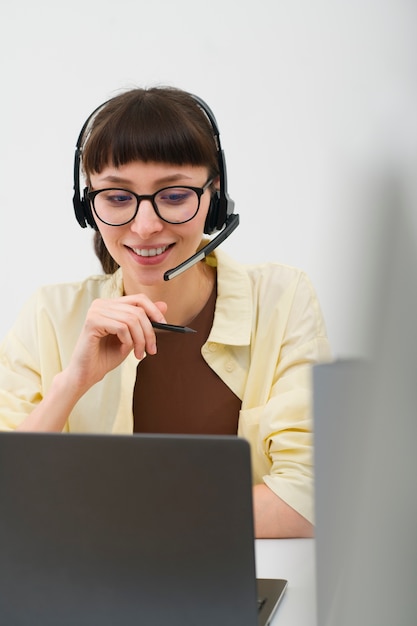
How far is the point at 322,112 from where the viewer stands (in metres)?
2.91

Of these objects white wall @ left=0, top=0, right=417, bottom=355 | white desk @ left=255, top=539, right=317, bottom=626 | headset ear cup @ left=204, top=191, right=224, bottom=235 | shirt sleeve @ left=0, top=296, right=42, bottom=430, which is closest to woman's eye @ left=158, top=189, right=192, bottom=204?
headset ear cup @ left=204, top=191, right=224, bottom=235

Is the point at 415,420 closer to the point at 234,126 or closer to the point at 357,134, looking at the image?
the point at 357,134

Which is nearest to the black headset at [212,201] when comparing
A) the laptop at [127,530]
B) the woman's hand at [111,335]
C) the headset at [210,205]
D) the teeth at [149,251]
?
the headset at [210,205]

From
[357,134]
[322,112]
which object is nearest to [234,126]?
[322,112]

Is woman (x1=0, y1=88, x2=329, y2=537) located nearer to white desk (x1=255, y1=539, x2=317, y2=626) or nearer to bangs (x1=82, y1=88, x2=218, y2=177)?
bangs (x1=82, y1=88, x2=218, y2=177)

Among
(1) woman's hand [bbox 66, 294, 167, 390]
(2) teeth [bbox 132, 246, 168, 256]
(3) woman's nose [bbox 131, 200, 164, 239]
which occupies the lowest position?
(1) woman's hand [bbox 66, 294, 167, 390]

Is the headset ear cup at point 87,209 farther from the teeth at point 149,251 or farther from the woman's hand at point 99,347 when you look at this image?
the woman's hand at point 99,347

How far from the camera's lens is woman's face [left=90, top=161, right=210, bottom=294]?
1669 mm

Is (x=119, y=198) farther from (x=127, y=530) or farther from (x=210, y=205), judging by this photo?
(x=127, y=530)

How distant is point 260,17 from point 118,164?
5.02ft

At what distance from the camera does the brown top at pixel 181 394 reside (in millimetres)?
1788

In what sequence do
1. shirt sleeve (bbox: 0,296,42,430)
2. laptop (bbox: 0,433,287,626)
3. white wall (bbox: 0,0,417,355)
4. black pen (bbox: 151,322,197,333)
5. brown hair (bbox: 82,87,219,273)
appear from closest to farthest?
laptop (bbox: 0,433,287,626) < black pen (bbox: 151,322,197,333) < brown hair (bbox: 82,87,219,273) < shirt sleeve (bbox: 0,296,42,430) < white wall (bbox: 0,0,417,355)

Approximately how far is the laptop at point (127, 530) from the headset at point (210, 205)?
0.91m

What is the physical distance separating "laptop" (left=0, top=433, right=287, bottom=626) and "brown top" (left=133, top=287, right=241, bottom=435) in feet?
3.14
